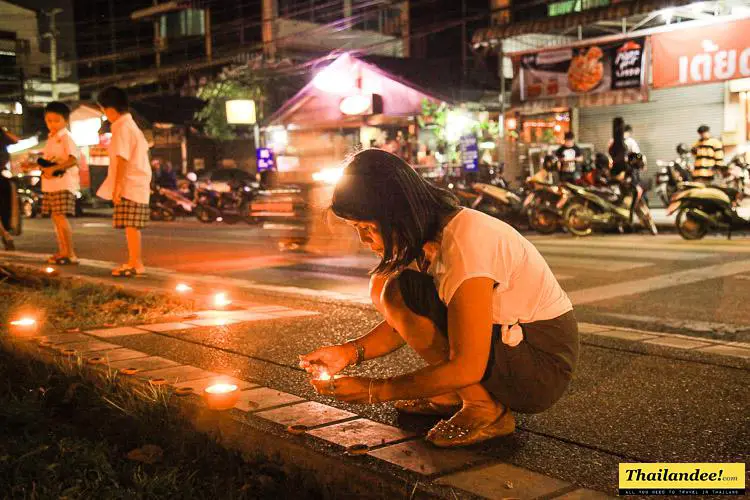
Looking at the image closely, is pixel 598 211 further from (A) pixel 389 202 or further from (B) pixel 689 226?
(A) pixel 389 202

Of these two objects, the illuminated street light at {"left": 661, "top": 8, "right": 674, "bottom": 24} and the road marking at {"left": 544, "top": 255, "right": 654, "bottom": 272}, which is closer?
the road marking at {"left": 544, "top": 255, "right": 654, "bottom": 272}

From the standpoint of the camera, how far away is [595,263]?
1005 cm

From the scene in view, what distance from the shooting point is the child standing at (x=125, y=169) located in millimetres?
8633

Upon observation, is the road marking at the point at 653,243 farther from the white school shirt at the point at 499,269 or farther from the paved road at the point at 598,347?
the white school shirt at the point at 499,269

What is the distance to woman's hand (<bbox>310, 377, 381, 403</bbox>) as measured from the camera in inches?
112

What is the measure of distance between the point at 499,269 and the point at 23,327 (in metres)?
3.56

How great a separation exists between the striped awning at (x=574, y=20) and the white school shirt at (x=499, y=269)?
1523 centimetres

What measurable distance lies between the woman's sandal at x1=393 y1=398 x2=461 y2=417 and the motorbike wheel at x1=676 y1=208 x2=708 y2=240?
1041cm

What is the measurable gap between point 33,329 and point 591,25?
55.2ft

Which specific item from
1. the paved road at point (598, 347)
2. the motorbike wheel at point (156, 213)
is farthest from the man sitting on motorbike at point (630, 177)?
the motorbike wheel at point (156, 213)

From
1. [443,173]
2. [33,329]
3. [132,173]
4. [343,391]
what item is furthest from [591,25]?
[343,391]

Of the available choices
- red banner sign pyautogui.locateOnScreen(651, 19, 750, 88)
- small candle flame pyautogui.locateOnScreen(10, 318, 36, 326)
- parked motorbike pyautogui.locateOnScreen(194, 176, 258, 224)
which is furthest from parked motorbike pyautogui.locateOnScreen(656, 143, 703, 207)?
small candle flame pyautogui.locateOnScreen(10, 318, 36, 326)

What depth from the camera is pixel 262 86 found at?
29.8 meters

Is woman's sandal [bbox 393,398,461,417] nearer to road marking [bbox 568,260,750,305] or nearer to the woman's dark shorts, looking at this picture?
the woman's dark shorts
